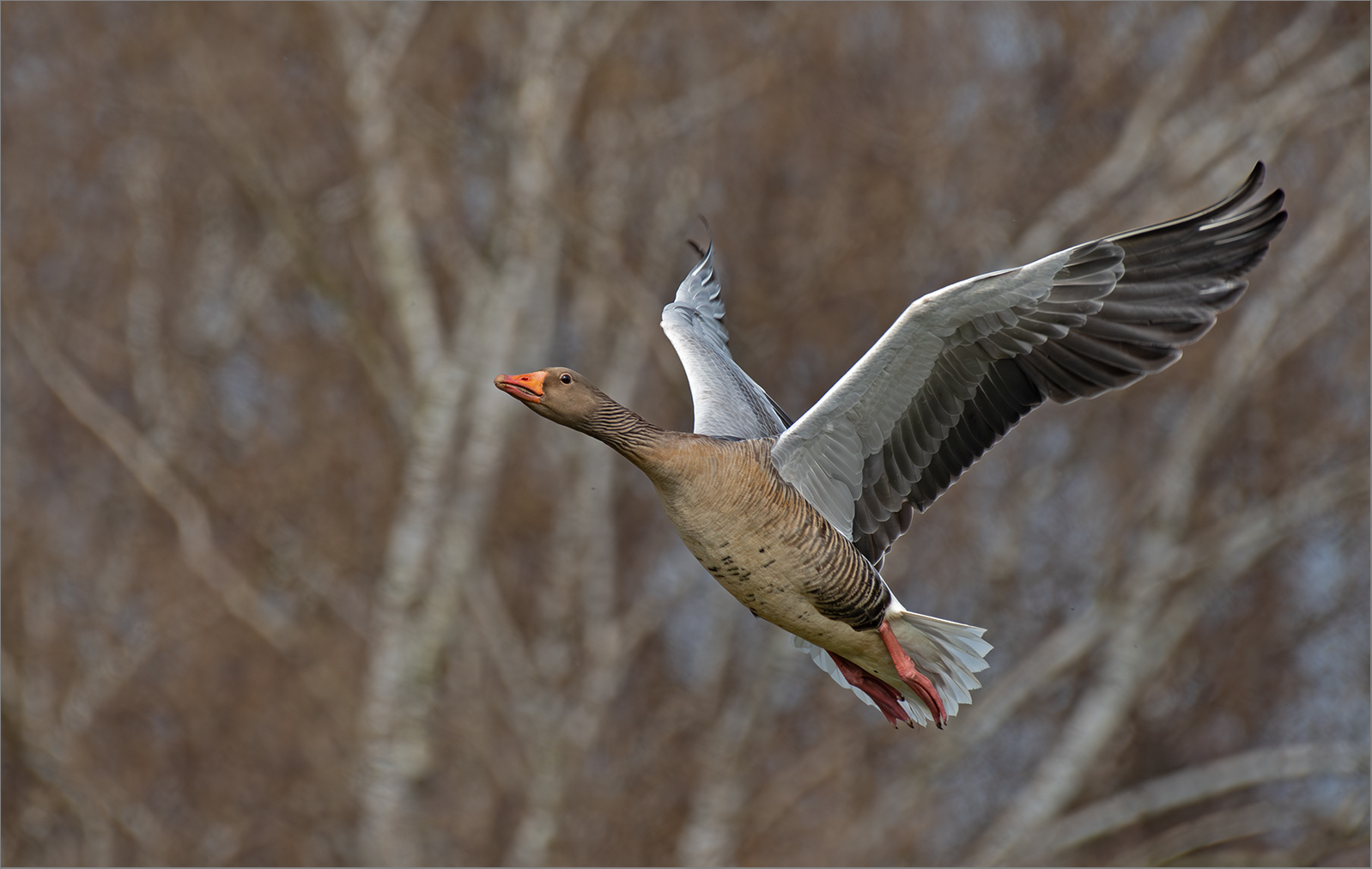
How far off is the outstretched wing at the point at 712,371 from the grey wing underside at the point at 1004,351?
41cm

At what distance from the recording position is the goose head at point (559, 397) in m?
5.03

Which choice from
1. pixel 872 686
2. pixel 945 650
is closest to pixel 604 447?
pixel 872 686

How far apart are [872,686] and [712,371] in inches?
56.1

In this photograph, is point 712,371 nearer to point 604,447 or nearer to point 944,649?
point 944,649

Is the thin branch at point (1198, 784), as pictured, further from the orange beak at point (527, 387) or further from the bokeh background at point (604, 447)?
the orange beak at point (527, 387)

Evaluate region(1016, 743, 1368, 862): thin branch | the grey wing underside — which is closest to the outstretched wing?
the grey wing underside

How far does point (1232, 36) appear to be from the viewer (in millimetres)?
15633

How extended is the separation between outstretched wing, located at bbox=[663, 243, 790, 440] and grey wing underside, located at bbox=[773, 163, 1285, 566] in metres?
0.41

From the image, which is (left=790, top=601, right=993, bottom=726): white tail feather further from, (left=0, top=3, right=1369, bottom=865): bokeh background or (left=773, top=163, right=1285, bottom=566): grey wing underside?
(left=0, top=3, right=1369, bottom=865): bokeh background

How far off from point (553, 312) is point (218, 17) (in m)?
4.31

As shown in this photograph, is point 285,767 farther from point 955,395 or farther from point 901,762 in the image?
point 955,395

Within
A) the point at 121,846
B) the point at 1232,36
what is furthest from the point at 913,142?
the point at 121,846

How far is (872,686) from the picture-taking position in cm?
590

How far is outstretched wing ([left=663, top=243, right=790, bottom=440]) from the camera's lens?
19.0 feet
